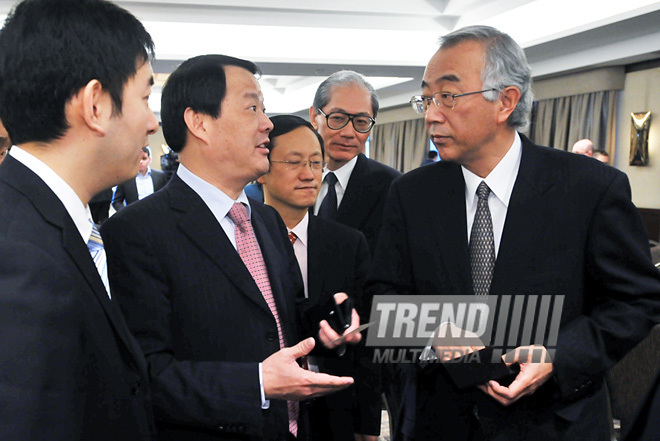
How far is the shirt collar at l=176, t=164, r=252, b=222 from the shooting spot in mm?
1668

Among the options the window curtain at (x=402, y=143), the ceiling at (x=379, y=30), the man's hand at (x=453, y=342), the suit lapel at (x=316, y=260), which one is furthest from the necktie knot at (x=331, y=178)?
the window curtain at (x=402, y=143)

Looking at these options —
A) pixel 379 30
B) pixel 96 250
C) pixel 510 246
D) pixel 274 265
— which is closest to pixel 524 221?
pixel 510 246

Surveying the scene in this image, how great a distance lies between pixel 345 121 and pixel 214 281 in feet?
5.30

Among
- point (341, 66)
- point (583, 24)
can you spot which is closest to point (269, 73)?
point (341, 66)

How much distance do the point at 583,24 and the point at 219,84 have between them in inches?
308

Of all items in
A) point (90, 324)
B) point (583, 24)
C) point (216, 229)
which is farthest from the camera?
point (583, 24)

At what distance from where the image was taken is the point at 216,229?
1597 mm

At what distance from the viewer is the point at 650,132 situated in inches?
368

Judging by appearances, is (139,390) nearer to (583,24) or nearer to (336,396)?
(336,396)

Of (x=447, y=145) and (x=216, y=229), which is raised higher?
(x=447, y=145)

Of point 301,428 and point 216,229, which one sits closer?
point 216,229

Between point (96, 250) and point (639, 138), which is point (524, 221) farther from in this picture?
point (639, 138)

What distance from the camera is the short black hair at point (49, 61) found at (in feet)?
3.49

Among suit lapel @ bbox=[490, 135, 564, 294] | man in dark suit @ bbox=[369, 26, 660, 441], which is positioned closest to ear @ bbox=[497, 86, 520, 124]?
man in dark suit @ bbox=[369, 26, 660, 441]
